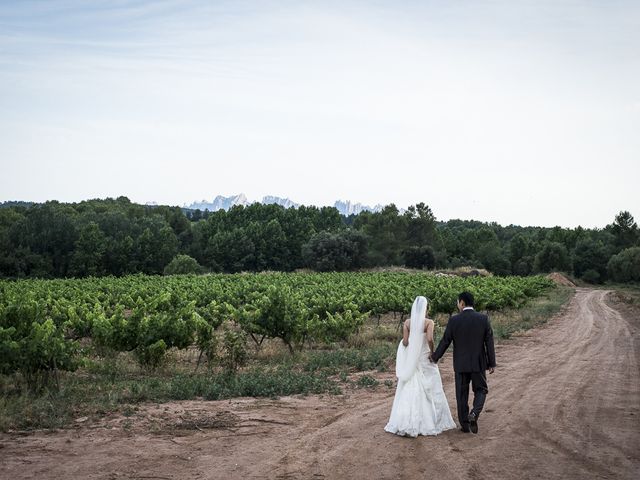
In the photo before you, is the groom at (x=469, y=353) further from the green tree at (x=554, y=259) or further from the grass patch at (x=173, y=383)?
the green tree at (x=554, y=259)

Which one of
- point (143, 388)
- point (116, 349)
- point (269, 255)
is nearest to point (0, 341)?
point (143, 388)

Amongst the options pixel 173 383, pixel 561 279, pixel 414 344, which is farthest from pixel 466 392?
pixel 561 279

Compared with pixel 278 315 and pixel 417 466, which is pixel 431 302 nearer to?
pixel 278 315

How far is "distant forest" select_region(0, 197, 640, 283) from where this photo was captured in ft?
217

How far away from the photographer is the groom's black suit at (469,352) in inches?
303

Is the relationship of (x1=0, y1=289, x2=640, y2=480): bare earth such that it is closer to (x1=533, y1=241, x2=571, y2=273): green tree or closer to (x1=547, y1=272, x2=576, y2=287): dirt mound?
(x1=547, y1=272, x2=576, y2=287): dirt mound

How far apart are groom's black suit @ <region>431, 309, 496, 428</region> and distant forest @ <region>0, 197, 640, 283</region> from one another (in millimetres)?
59712

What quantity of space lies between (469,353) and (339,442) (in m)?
2.01

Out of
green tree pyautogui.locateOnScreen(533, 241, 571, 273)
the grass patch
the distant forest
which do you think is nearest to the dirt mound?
the distant forest

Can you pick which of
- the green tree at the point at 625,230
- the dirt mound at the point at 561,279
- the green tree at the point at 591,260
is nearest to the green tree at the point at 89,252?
the dirt mound at the point at 561,279

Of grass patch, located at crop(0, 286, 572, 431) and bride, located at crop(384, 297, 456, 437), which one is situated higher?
bride, located at crop(384, 297, 456, 437)

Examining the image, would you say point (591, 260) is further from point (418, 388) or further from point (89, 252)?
point (418, 388)

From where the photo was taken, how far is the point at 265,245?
81812mm

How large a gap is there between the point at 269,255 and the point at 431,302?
56.4m
